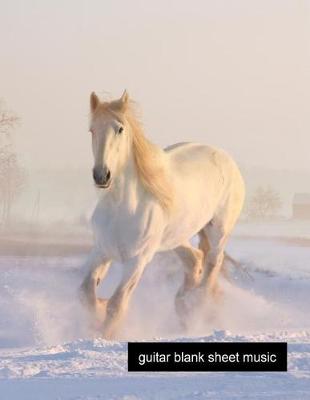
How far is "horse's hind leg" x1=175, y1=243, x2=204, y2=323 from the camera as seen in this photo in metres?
7.53

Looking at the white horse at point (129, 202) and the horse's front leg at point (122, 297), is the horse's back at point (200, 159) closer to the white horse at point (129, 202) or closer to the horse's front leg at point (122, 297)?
the white horse at point (129, 202)

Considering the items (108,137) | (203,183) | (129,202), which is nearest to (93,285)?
(129,202)

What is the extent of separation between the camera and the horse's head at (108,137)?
5.86 meters

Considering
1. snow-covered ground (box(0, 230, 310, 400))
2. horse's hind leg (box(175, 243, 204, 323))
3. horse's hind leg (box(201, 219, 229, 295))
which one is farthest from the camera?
horse's hind leg (box(201, 219, 229, 295))

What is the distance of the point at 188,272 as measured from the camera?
7.59 m

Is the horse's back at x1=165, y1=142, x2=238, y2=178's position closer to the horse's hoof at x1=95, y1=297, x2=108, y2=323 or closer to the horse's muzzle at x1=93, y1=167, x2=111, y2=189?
the horse's muzzle at x1=93, y1=167, x2=111, y2=189

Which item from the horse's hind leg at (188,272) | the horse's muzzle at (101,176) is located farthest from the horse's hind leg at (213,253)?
the horse's muzzle at (101,176)

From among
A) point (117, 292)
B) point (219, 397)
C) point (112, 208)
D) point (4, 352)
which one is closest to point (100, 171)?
point (112, 208)

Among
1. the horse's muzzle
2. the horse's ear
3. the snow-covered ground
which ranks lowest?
the snow-covered ground

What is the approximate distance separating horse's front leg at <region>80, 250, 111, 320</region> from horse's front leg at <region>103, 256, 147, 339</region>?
91mm

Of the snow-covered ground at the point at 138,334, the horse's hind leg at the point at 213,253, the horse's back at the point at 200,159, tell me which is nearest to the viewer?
the snow-covered ground at the point at 138,334

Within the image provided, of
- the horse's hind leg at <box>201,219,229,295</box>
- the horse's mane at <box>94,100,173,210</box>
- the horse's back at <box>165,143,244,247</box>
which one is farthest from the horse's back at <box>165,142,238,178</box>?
the horse's hind leg at <box>201,219,229,295</box>

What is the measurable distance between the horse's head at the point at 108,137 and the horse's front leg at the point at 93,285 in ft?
2.24

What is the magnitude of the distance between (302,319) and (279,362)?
2.78 m
